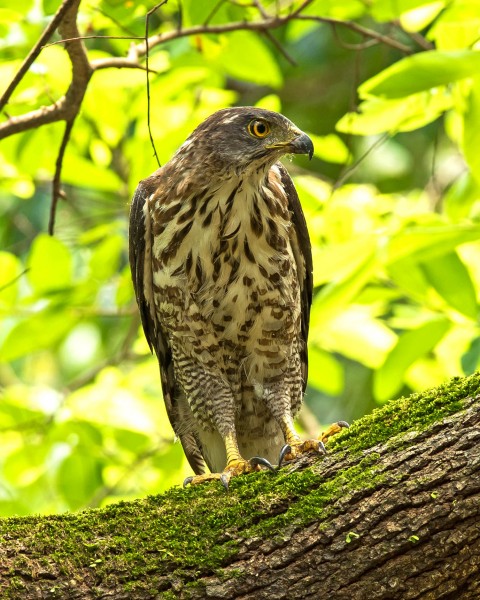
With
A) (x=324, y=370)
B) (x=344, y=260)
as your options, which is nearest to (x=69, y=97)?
(x=344, y=260)

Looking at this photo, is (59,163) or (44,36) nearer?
(44,36)

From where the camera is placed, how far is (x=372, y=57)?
9938 millimetres

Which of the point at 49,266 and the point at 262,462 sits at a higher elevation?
the point at 49,266

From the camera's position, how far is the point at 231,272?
4.19 m

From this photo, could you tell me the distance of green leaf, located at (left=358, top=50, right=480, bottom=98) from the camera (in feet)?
12.0

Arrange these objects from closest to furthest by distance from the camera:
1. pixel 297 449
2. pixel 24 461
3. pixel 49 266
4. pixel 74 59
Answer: pixel 297 449, pixel 74 59, pixel 49 266, pixel 24 461

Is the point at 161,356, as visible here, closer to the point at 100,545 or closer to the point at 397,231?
the point at 397,231

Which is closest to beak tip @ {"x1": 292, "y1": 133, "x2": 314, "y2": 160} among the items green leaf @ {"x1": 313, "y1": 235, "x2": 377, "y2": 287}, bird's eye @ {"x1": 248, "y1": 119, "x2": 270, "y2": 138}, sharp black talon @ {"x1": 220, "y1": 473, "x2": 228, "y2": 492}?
bird's eye @ {"x1": 248, "y1": 119, "x2": 270, "y2": 138}

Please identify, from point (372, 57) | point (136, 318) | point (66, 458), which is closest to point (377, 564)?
point (66, 458)

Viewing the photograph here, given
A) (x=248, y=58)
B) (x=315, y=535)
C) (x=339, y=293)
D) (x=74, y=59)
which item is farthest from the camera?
(x=248, y=58)

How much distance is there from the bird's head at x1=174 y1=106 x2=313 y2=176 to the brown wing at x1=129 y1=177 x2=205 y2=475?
43 cm

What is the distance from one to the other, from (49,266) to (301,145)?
68.0 inches

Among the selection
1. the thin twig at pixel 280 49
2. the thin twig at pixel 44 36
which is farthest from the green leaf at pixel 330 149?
the thin twig at pixel 44 36

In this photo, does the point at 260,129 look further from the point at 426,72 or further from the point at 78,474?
the point at 78,474
